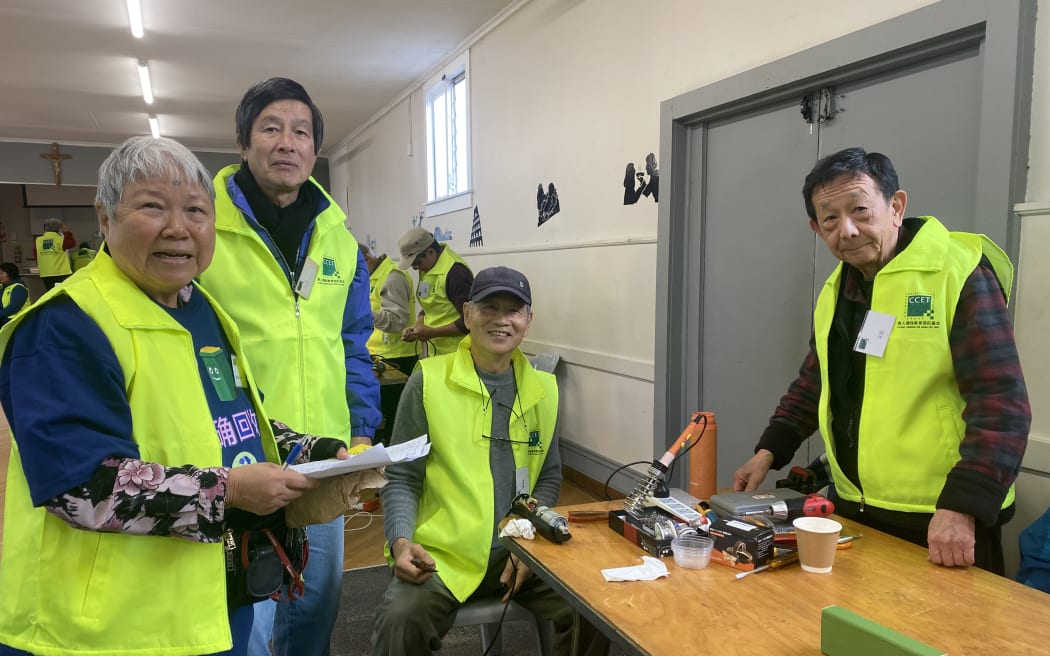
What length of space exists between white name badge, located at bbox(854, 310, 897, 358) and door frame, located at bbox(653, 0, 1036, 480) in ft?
2.53

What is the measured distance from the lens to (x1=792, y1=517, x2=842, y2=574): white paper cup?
4.28 ft

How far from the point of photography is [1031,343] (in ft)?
6.61

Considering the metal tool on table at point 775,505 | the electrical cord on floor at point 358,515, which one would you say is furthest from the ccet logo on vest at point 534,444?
the electrical cord on floor at point 358,515

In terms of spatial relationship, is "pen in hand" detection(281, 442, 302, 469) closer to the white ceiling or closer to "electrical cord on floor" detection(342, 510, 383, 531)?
"electrical cord on floor" detection(342, 510, 383, 531)

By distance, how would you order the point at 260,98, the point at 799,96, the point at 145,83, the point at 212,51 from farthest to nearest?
the point at 145,83 → the point at 212,51 → the point at 799,96 → the point at 260,98

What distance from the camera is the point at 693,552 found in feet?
4.43

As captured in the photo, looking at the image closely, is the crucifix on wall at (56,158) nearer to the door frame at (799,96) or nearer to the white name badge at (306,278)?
the door frame at (799,96)

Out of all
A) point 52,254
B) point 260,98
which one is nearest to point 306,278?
point 260,98

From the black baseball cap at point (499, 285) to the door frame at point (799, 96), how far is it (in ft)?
4.54

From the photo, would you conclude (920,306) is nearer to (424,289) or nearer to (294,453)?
(294,453)

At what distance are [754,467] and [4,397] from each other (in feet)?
5.21

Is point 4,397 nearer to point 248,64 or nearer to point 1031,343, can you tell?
point 1031,343

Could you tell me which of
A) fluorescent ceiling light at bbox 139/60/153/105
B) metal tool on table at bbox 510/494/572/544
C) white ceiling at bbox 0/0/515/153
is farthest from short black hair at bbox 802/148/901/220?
fluorescent ceiling light at bbox 139/60/153/105

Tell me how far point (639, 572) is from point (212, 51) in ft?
20.5
